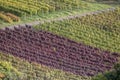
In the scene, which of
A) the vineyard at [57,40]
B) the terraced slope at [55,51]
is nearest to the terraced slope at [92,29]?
the vineyard at [57,40]

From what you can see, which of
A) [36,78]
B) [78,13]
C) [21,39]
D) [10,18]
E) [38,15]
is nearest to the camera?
[36,78]

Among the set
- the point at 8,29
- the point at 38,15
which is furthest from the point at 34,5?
the point at 8,29

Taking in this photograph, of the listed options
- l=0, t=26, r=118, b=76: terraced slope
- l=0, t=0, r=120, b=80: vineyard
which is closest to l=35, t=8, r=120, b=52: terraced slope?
l=0, t=0, r=120, b=80: vineyard

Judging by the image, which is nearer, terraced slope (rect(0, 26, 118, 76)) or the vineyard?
the vineyard

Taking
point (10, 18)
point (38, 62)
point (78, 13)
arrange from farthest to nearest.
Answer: point (78, 13) → point (10, 18) → point (38, 62)

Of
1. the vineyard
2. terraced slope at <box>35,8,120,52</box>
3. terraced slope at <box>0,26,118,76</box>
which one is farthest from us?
terraced slope at <box>35,8,120,52</box>

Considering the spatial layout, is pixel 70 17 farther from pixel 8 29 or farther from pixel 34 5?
pixel 8 29

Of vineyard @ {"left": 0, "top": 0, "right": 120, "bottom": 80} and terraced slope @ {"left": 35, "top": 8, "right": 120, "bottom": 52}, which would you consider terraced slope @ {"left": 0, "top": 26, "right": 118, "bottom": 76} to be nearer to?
vineyard @ {"left": 0, "top": 0, "right": 120, "bottom": 80}

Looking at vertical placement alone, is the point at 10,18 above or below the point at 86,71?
above
